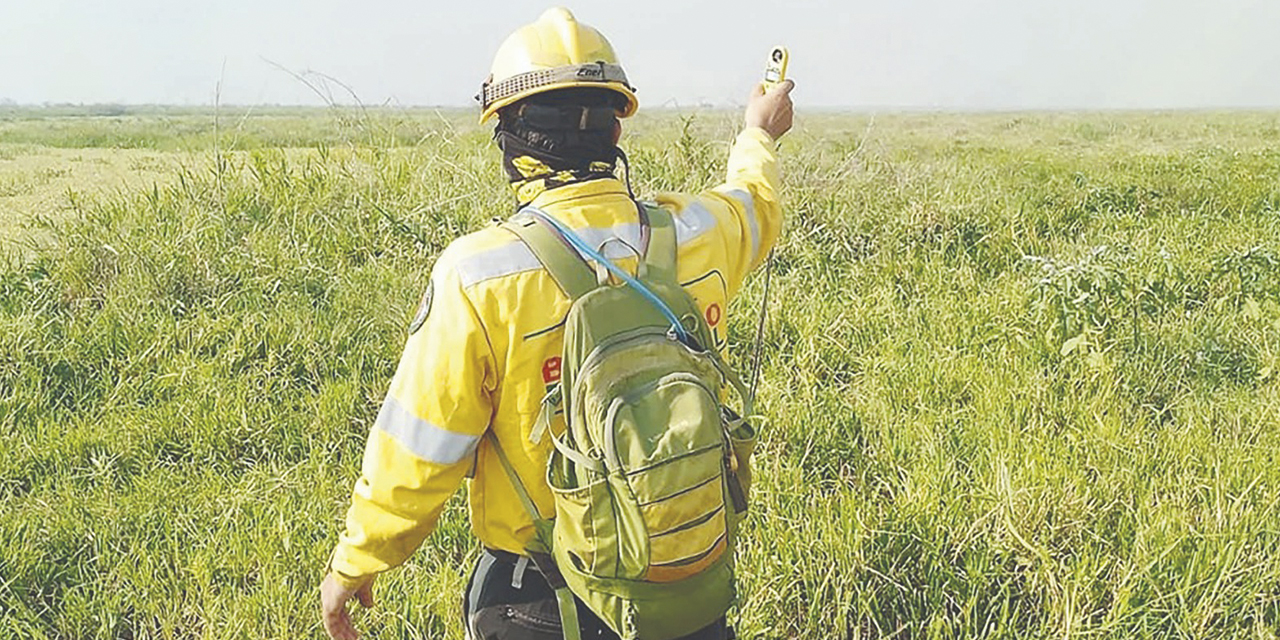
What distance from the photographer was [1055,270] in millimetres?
4195

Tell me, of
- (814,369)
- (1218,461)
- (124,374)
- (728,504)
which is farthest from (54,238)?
(1218,461)

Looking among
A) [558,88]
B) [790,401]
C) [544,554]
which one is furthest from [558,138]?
[790,401]

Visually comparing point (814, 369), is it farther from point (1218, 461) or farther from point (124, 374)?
point (124, 374)

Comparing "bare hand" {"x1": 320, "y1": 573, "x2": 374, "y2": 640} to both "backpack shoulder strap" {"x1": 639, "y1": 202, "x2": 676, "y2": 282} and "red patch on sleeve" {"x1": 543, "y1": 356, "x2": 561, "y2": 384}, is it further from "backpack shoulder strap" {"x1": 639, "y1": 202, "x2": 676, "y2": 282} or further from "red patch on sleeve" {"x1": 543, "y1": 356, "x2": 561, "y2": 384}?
"backpack shoulder strap" {"x1": 639, "y1": 202, "x2": 676, "y2": 282}

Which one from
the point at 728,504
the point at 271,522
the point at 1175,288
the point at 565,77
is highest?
the point at 565,77

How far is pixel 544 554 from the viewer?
1.61 meters

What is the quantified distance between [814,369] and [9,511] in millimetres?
2972

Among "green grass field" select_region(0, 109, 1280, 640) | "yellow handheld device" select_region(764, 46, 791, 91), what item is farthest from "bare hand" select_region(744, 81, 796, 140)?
"green grass field" select_region(0, 109, 1280, 640)

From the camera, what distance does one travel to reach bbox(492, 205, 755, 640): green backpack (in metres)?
1.37

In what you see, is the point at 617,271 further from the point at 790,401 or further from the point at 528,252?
the point at 790,401

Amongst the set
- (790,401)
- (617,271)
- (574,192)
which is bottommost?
(790,401)

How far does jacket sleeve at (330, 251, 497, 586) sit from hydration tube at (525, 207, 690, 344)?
0.17m

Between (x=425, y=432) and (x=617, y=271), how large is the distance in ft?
1.26

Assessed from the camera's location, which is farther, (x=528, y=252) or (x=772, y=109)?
(x=772, y=109)
